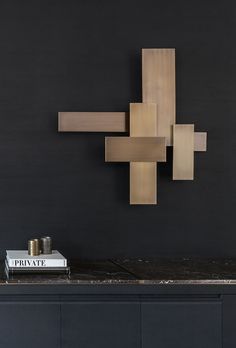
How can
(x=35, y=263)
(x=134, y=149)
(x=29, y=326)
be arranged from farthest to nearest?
(x=134, y=149), (x=35, y=263), (x=29, y=326)

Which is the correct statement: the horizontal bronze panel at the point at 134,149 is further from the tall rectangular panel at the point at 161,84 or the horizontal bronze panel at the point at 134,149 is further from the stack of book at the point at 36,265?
the stack of book at the point at 36,265

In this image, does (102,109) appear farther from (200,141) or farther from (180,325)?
(180,325)

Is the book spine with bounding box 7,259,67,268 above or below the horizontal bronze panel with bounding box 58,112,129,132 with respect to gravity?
below

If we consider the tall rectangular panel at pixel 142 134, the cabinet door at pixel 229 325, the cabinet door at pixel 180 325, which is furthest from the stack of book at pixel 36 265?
the cabinet door at pixel 229 325

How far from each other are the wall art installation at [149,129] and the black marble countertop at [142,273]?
0.30m

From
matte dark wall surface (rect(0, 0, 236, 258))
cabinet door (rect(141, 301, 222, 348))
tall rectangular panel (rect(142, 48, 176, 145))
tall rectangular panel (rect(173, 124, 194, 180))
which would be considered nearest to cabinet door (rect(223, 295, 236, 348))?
cabinet door (rect(141, 301, 222, 348))

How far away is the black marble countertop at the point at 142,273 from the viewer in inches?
73.1

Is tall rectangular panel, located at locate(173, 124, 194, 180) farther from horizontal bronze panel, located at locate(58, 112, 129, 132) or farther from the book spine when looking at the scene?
the book spine

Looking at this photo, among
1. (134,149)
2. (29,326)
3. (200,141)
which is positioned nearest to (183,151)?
(200,141)

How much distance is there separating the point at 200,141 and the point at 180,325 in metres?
0.89

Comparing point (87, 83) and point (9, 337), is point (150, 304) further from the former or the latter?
point (87, 83)

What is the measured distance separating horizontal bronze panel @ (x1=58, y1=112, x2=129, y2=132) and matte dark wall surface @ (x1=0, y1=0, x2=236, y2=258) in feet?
0.20

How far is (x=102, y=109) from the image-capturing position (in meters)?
2.40

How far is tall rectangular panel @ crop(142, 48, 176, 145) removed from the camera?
7.77 feet
